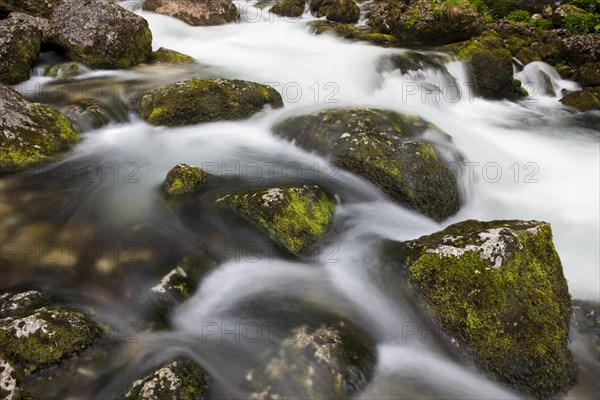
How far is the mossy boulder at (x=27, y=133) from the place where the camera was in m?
5.47

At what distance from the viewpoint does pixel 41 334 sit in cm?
298

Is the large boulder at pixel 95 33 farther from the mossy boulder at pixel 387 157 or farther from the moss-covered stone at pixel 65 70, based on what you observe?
the mossy boulder at pixel 387 157

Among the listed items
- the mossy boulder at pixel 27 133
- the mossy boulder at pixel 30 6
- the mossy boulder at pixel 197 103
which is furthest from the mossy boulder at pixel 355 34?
the mossy boulder at pixel 27 133

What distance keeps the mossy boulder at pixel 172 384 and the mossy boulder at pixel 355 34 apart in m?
12.4

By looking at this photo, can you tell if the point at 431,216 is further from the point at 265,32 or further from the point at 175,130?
the point at 265,32

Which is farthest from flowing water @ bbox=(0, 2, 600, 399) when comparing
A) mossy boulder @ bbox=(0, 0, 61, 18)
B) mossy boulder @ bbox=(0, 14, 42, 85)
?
mossy boulder @ bbox=(0, 0, 61, 18)

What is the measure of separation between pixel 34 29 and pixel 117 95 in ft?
8.50

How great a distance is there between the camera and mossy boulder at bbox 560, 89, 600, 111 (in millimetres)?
10227

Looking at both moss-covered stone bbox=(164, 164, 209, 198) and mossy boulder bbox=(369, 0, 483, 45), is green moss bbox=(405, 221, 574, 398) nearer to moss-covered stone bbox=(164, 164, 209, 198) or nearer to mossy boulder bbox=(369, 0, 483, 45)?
moss-covered stone bbox=(164, 164, 209, 198)

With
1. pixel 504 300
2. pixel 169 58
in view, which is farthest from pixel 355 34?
pixel 504 300

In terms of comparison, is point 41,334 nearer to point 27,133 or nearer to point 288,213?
point 288,213

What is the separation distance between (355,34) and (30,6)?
31.7ft

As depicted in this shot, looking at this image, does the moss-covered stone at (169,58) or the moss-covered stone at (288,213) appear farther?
the moss-covered stone at (169,58)

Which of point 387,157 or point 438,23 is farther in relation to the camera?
point 438,23
